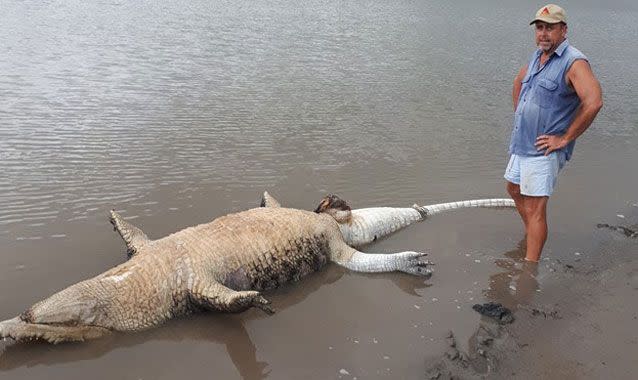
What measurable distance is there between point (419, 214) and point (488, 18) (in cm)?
1907

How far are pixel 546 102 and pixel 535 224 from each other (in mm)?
1259

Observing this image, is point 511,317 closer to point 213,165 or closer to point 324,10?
point 213,165

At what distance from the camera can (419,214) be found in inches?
286

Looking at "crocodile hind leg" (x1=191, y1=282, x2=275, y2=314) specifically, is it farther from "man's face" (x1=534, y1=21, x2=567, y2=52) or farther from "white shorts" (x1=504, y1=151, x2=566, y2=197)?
"man's face" (x1=534, y1=21, x2=567, y2=52)

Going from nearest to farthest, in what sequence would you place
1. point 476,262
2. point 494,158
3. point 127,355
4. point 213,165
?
point 127,355 → point 476,262 → point 213,165 → point 494,158

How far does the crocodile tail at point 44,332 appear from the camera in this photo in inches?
164

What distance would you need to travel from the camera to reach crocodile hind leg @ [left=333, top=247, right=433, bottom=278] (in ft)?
19.3

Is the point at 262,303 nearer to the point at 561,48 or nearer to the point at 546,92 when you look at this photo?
the point at 546,92

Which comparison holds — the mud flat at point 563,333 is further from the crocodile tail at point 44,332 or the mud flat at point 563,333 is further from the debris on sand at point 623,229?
the crocodile tail at point 44,332

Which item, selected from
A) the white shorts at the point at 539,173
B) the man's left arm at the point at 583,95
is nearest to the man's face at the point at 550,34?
the man's left arm at the point at 583,95

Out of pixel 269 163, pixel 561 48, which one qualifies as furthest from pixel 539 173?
pixel 269 163

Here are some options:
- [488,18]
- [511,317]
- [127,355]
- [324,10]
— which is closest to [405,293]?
[511,317]

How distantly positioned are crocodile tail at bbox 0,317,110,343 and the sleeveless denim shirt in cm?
433

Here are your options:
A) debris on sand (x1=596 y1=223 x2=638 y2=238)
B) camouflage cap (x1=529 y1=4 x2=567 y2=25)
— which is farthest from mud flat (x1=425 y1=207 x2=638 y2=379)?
camouflage cap (x1=529 y1=4 x2=567 y2=25)
